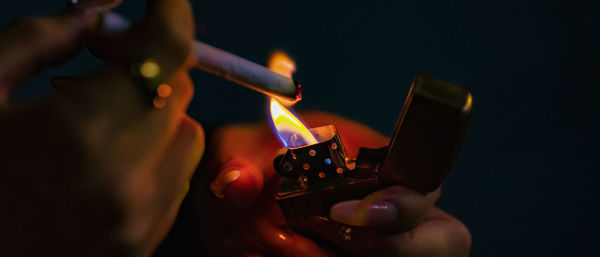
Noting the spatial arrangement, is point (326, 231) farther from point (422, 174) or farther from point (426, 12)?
point (426, 12)

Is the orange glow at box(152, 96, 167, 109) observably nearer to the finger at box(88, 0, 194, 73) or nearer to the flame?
the finger at box(88, 0, 194, 73)

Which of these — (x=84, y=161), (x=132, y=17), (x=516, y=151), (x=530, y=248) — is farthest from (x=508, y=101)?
(x=84, y=161)

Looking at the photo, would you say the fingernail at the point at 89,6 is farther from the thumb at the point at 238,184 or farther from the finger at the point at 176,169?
the thumb at the point at 238,184

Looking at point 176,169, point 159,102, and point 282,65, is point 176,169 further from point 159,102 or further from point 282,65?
point 282,65

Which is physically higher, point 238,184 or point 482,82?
point 482,82

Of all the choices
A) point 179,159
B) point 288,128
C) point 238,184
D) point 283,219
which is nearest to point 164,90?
point 179,159

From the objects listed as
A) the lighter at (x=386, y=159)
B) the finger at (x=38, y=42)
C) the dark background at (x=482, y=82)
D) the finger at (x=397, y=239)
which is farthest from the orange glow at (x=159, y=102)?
the dark background at (x=482, y=82)
